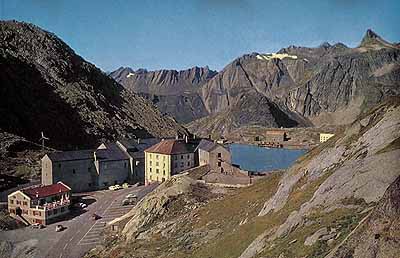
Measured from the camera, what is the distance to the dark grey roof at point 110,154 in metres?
54.8

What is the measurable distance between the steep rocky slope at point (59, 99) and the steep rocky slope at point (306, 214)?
48864 millimetres

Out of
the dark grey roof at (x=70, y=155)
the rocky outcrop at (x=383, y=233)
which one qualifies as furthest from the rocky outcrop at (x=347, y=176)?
the dark grey roof at (x=70, y=155)

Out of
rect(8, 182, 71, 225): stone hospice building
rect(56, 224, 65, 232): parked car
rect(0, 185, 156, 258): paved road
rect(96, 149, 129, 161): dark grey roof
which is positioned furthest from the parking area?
rect(96, 149, 129, 161): dark grey roof

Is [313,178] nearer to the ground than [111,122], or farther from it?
nearer to the ground

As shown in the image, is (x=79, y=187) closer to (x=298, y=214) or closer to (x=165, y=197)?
(x=165, y=197)

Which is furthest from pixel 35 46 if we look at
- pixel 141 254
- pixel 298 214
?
pixel 298 214

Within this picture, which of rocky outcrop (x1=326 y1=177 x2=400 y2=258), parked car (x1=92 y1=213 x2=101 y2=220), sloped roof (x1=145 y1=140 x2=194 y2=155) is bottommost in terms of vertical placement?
parked car (x1=92 y1=213 x2=101 y2=220)

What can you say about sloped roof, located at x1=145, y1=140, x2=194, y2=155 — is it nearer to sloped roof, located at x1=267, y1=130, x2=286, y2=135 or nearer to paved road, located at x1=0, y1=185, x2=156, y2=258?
paved road, located at x1=0, y1=185, x2=156, y2=258

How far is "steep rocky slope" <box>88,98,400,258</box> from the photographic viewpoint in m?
12.7

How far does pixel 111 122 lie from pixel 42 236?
195 ft

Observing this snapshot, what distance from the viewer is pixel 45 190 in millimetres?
44750

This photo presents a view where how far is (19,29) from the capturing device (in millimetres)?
109000

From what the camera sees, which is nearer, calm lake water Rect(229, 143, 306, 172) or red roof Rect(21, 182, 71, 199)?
red roof Rect(21, 182, 71, 199)

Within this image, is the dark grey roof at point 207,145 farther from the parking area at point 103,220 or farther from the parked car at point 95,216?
the parked car at point 95,216
